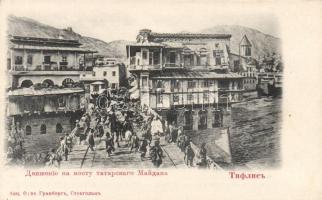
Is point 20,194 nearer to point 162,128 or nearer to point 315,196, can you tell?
point 162,128

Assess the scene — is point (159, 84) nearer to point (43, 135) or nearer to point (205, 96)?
point (205, 96)

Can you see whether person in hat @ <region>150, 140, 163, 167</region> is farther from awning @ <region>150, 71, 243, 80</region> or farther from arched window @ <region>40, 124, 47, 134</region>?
arched window @ <region>40, 124, 47, 134</region>

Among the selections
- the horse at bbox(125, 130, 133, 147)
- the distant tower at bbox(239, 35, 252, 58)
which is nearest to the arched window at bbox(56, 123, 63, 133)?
the horse at bbox(125, 130, 133, 147)

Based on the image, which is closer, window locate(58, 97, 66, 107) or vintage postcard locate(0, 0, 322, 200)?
vintage postcard locate(0, 0, 322, 200)

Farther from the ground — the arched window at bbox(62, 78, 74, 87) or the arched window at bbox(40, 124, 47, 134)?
the arched window at bbox(62, 78, 74, 87)

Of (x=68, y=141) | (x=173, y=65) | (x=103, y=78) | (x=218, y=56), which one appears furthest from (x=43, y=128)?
(x=218, y=56)

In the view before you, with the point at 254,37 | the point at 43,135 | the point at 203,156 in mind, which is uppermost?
the point at 254,37

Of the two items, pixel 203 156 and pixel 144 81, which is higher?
pixel 144 81
